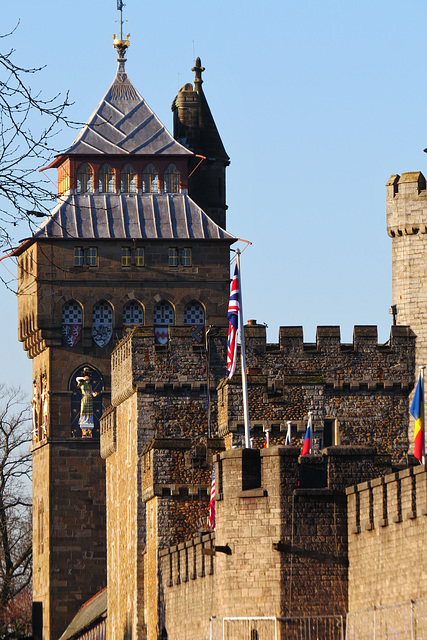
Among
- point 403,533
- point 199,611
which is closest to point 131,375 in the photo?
point 199,611

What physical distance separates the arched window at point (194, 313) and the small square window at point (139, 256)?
2658mm

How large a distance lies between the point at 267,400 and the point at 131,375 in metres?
7.17

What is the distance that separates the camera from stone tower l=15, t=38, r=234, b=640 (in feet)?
286

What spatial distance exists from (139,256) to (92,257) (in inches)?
79.8

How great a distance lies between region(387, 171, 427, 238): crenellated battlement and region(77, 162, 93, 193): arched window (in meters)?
29.5

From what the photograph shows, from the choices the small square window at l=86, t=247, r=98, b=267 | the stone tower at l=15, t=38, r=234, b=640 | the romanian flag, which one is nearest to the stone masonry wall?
the romanian flag

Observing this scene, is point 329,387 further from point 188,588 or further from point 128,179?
point 128,179

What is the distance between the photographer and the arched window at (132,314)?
3519 inches

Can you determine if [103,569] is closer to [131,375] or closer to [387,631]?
[131,375]

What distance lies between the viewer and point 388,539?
37844mm

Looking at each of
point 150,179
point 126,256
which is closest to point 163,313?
point 126,256

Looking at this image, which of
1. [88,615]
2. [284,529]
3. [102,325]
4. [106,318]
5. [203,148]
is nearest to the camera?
[284,529]

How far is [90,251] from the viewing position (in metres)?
90.1

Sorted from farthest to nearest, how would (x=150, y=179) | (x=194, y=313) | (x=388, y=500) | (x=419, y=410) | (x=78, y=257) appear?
1. (x=150, y=179)
2. (x=194, y=313)
3. (x=78, y=257)
4. (x=419, y=410)
5. (x=388, y=500)
